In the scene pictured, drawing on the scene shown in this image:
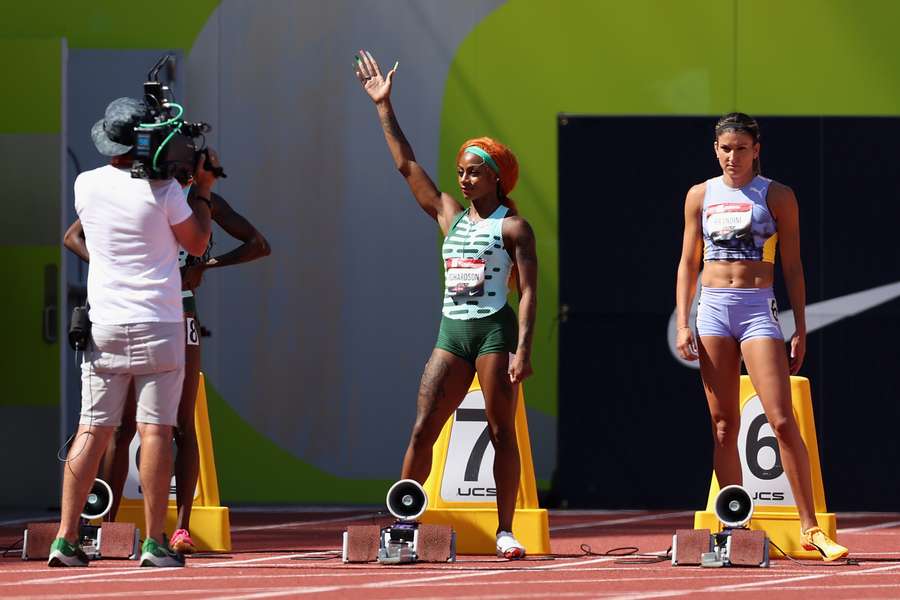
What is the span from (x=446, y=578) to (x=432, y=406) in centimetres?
99

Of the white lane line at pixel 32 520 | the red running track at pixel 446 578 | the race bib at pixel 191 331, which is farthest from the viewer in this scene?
the white lane line at pixel 32 520

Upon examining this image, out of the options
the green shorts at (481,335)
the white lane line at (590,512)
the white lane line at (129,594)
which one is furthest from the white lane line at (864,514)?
the white lane line at (129,594)

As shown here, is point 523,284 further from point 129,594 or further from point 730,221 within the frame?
point 129,594

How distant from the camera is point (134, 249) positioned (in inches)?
279

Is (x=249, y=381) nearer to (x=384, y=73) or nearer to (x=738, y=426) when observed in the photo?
(x=384, y=73)

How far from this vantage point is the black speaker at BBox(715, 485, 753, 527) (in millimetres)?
7523

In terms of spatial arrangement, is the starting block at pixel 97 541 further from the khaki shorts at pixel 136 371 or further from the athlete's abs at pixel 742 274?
the athlete's abs at pixel 742 274

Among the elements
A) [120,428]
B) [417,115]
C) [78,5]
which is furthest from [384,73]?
[120,428]

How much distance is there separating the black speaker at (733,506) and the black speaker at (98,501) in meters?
2.67

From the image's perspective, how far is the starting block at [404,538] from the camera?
753 centimetres

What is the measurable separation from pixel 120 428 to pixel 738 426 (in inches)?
109

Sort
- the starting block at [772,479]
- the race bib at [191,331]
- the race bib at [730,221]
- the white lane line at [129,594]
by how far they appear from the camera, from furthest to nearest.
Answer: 1. the starting block at [772,479]
2. the race bib at [191,331]
3. the race bib at [730,221]
4. the white lane line at [129,594]

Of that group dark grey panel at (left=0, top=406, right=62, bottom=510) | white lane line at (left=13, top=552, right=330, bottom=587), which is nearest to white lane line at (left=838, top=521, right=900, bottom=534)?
white lane line at (left=13, top=552, right=330, bottom=587)

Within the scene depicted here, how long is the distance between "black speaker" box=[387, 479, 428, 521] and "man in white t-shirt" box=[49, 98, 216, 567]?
97 centimetres
